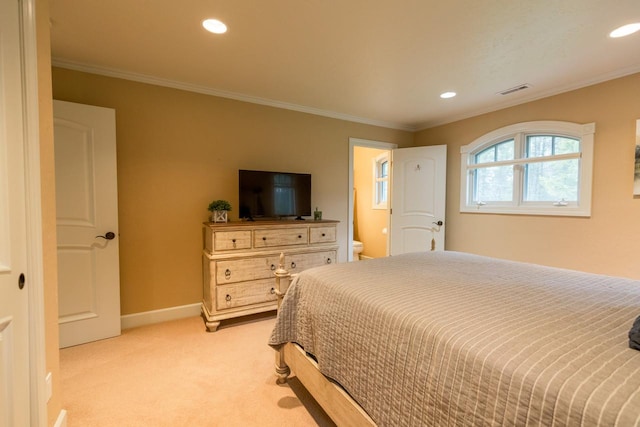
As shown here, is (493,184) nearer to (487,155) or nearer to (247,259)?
(487,155)

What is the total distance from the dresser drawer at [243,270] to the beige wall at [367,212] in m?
3.02

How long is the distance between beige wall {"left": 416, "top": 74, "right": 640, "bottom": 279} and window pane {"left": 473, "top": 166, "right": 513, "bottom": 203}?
10.6 inches

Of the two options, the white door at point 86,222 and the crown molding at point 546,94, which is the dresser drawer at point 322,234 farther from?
the crown molding at point 546,94

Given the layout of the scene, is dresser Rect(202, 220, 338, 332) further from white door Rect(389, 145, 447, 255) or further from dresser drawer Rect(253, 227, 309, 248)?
white door Rect(389, 145, 447, 255)

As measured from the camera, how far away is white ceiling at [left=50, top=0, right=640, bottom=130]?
170cm

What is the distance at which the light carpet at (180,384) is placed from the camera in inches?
63.2

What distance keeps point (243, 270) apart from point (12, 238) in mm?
1732

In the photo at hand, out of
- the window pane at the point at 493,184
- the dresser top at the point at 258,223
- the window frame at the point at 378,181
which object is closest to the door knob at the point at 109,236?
the dresser top at the point at 258,223

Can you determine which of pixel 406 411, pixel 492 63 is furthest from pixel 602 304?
pixel 492 63

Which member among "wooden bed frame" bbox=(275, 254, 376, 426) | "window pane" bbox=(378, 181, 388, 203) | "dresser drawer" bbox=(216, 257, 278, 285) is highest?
"window pane" bbox=(378, 181, 388, 203)

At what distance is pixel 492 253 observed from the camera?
3.45 metres

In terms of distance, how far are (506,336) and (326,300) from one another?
2.64ft

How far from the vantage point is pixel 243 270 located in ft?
8.92

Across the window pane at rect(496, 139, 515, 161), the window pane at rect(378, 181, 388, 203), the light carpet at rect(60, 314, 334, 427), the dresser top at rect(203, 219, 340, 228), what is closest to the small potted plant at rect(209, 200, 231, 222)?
the dresser top at rect(203, 219, 340, 228)
